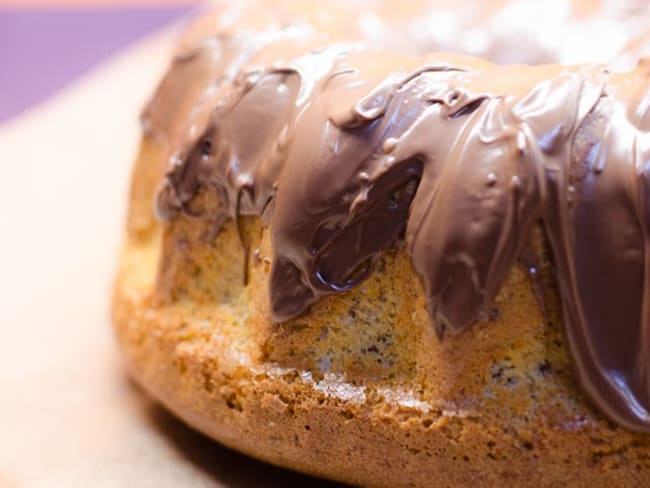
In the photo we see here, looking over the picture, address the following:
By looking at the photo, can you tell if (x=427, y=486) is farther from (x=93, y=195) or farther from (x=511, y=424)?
(x=93, y=195)

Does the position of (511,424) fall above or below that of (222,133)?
below

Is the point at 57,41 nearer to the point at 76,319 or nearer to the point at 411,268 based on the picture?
the point at 76,319

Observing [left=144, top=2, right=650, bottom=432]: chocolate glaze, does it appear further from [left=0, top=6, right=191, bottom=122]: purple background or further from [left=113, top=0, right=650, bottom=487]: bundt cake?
[left=0, top=6, right=191, bottom=122]: purple background

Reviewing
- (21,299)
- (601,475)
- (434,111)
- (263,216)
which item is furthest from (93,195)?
(601,475)

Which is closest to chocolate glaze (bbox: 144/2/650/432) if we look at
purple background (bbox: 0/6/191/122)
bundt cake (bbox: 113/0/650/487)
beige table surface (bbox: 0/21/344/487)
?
bundt cake (bbox: 113/0/650/487)

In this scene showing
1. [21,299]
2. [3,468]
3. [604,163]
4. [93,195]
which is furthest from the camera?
[93,195]

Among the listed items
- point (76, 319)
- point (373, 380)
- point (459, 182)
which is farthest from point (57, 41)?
point (459, 182)

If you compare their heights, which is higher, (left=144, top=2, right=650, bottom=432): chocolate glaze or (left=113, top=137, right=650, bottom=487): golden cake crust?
(left=144, top=2, right=650, bottom=432): chocolate glaze
